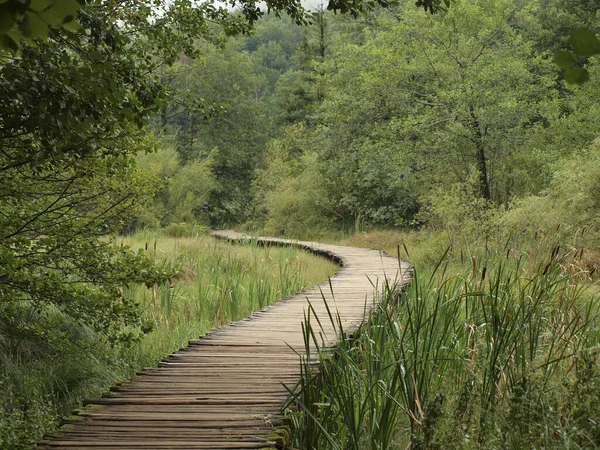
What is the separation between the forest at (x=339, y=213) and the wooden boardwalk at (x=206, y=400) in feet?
0.84

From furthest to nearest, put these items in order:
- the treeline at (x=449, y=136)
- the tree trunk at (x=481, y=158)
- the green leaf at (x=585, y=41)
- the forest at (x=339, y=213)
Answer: the tree trunk at (x=481, y=158), the treeline at (x=449, y=136), the forest at (x=339, y=213), the green leaf at (x=585, y=41)

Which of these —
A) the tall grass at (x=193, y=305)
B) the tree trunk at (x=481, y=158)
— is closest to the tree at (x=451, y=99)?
the tree trunk at (x=481, y=158)

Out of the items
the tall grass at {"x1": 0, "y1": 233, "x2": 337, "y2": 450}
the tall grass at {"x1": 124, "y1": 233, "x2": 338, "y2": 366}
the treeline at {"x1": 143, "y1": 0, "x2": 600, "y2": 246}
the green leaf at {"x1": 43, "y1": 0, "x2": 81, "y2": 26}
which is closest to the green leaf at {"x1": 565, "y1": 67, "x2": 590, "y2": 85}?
the green leaf at {"x1": 43, "y1": 0, "x2": 81, "y2": 26}

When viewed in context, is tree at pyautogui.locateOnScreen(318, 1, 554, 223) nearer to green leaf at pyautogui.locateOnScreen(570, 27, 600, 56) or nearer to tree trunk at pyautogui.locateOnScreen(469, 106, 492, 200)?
tree trunk at pyautogui.locateOnScreen(469, 106, 492, 200)

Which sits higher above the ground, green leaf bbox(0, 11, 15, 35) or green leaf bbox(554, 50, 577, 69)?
green leaf bbox(554, 50, 577, 69)

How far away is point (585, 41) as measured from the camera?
3.52 ft

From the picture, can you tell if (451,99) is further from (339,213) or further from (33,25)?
(33,25)

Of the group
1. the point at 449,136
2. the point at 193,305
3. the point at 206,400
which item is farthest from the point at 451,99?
the point at 206,400

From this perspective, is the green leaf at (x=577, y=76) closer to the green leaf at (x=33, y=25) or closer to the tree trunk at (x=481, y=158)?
the green leaf at (x=33, y=25)

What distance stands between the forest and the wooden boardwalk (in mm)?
256

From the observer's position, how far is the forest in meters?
2.83

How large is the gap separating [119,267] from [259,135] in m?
32.8

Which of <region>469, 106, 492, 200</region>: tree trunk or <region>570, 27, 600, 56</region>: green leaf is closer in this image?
<region>570, 27, 600, 56</region>: green leaf

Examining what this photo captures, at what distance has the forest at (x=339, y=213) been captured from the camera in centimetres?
283
